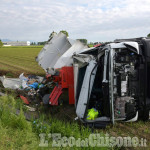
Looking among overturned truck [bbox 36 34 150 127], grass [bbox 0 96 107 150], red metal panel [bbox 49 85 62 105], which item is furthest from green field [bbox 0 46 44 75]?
overturned truck [bbox 36 34 150 127]

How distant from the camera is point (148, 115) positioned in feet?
11.6

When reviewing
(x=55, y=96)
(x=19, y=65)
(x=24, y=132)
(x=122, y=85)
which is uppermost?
(x=122, y=85)

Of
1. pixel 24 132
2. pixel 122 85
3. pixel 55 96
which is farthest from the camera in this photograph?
pixel 55 96

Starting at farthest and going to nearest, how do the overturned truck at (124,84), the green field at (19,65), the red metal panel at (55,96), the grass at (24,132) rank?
the green field at (19,65), the red metal panel at (55,96), the overturned truck at (124,84), the grass at (24,132)

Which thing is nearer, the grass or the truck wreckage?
the grass

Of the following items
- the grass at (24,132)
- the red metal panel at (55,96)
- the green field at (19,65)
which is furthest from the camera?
the green field at (19,65)

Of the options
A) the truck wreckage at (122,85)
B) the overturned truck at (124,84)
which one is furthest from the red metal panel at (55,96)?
the overturned truck at (124,84)

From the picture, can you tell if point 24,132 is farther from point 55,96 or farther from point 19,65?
point 19,65

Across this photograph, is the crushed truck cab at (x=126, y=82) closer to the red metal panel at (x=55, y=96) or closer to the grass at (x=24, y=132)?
the grass at (x=24, y=132)

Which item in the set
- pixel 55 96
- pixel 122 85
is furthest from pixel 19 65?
pixel 122 85

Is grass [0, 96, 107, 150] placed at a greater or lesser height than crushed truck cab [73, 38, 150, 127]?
lesser

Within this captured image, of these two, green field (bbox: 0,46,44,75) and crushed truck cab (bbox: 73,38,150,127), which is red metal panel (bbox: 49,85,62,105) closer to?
crushed truck cab (bbox: 73,38,150,127)

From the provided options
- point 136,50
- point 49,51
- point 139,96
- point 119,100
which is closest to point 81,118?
point 119,100

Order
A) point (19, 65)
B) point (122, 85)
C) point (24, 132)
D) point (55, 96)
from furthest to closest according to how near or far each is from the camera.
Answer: point (19, 65)
point (55, 96)
point (122, 85)
point (24, 132)
